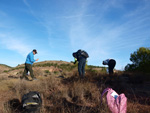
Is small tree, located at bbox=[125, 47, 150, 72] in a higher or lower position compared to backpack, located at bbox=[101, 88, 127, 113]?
higher

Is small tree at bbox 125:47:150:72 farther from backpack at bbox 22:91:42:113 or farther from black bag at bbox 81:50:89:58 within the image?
backpack at bbox 22:91:42:113

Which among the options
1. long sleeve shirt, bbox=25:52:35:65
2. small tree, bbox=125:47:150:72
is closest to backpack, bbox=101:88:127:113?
long sleeve shirt, bbox=25:52:35:65

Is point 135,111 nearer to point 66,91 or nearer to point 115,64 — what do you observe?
point 66,91

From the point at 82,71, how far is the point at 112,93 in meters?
4.30

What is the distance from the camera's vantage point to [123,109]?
2.48 meters

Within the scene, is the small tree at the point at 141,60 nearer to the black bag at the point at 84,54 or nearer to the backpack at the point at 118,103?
the black bag at the point at 84,54

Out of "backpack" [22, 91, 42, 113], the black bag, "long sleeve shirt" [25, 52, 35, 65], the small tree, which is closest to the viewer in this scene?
"backpack" [22, 91, 42, 113]

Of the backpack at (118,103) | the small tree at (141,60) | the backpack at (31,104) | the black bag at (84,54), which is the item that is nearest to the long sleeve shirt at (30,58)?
the black bag at (84,54)

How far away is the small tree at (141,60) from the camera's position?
9.29 metres

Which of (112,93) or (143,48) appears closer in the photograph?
(112,93)

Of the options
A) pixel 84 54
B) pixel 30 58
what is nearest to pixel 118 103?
pixel 84 54

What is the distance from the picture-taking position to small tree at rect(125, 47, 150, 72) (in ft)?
30.5

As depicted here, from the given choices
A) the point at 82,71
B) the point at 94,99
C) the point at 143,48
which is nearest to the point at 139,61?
the point at 143,48

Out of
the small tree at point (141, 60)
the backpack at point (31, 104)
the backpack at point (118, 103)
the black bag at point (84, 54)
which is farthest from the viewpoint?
the small tree at point (141, 60)
